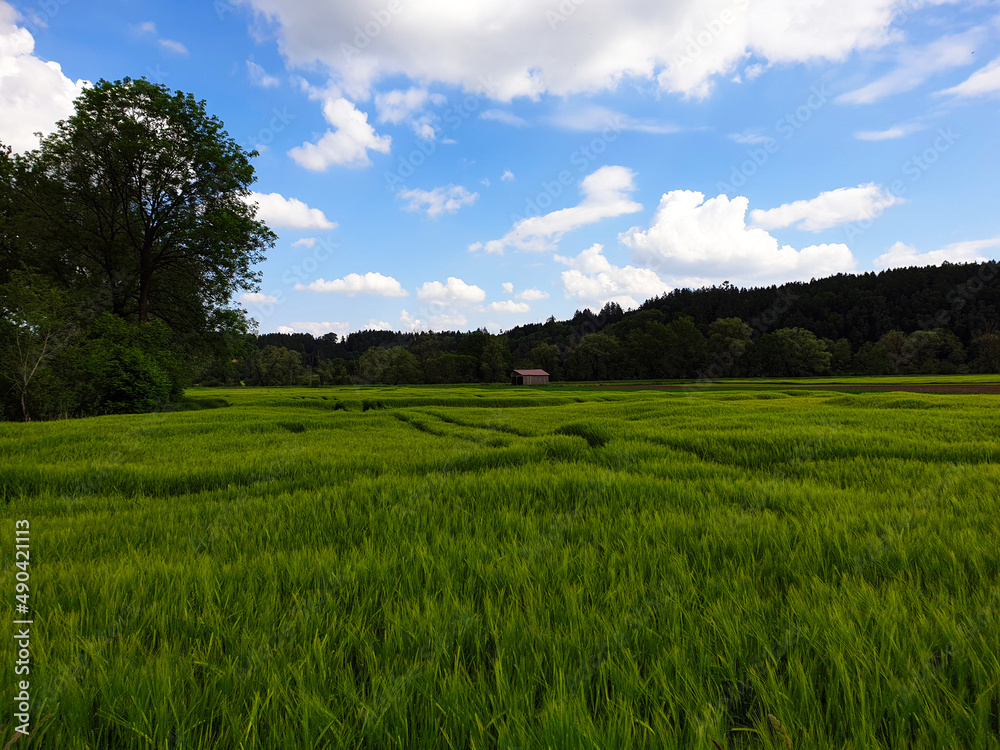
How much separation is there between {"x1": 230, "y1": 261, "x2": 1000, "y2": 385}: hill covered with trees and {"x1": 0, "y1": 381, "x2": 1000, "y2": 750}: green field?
96493 mm

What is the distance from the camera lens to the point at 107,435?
8961 millimetres

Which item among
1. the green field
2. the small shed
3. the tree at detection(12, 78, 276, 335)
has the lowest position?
the small shed

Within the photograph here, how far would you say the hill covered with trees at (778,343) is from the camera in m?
83.8

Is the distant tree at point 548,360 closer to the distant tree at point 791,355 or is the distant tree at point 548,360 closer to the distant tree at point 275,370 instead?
the distant tree at point 791,355

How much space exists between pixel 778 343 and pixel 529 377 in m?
56.6

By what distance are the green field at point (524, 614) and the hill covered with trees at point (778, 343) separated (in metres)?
96.5

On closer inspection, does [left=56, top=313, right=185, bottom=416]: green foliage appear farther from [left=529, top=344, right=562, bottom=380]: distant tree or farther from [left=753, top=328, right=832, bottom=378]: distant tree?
[left=753, top=328, right=832, bottom=378]: distant tree

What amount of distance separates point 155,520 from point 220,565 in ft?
5.83

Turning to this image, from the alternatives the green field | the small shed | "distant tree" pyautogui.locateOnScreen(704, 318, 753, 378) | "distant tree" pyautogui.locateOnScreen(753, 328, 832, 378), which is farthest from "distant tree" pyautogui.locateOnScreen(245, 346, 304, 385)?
"distant tree" pyautogui.locateOnScreen(753, 328, 832, 378)

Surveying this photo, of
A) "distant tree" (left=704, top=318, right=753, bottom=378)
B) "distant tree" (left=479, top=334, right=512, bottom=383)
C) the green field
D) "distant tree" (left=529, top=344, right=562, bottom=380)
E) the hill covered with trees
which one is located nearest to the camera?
the green field

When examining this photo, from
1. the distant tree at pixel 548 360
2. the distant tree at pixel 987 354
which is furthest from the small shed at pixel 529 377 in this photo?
the distant tree at pixel 987 354

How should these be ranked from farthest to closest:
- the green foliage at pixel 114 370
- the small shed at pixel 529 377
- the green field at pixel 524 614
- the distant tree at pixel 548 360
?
the distant tree at pixel 548 360, the small shed at pixel 529 377, the green foliage at pixel 114 370, the green field at pixel 524 614

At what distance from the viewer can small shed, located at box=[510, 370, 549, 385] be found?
89175 mm

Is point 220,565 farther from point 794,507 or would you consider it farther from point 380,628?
point 794,507
